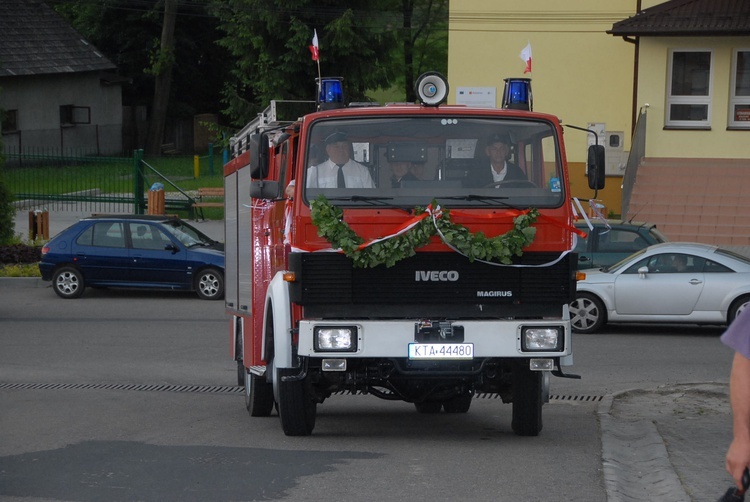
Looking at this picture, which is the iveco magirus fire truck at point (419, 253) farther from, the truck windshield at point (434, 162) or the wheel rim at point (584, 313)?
the wheel rim at point (584, 313)

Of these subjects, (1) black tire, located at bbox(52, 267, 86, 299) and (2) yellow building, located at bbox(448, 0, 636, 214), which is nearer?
(1) black tire, located at bbox(52, 267, 86, 299)

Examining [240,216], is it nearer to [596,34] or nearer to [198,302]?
[198,302]

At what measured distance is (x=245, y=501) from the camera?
277 inches

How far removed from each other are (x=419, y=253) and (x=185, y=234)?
1388 cm

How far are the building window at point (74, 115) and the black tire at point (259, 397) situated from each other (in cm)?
4357

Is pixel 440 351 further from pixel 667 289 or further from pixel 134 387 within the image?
pixel 667 289

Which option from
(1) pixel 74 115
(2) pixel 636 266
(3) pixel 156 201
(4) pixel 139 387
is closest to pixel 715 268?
(2) pixel 636 266

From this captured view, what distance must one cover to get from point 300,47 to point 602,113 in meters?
10.4

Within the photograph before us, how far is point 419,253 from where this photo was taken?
8.44 metres

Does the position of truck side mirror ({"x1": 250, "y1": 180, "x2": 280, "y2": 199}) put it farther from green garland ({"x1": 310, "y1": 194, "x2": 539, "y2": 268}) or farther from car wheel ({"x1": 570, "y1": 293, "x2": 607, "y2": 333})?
car wheel ({"x1": 570, "y1": 293, "x2": 607, "y2": 333})

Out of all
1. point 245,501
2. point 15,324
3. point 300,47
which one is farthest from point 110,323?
point 300,47

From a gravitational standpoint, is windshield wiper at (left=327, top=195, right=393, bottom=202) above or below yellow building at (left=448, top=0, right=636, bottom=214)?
below

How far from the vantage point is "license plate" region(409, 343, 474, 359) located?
832 centimetres

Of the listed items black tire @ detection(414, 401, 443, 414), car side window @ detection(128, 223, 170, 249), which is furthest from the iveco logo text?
car side window @ detection(128, 223, 170, 249)
